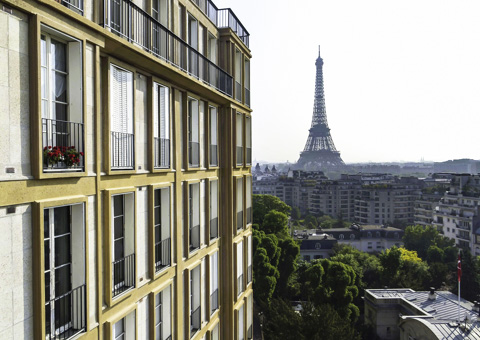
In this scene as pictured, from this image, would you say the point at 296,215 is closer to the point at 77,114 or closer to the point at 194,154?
the point at 194,154

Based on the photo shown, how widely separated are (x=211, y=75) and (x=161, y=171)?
622 cm

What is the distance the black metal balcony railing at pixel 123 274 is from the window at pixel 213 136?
732 cm

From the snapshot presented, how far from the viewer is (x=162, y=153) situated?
40.0 ft

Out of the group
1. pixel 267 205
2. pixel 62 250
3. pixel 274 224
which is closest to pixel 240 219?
pixel 62 250

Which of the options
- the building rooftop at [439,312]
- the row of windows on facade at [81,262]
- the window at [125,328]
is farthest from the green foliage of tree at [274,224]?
the window at [125,328]

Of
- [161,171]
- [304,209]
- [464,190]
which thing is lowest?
[304,209]

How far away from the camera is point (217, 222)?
17.6 meters

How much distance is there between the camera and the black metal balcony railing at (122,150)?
9.52 m

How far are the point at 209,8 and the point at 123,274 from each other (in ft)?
40.4

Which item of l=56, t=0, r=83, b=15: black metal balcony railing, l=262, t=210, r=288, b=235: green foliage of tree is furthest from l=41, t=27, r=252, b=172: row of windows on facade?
l=262, t=210, r=288, b=235: green foliage of tree

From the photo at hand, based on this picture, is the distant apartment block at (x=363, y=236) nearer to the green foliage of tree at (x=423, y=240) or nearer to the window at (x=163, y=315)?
the green foliage of tree at (x=423, y=240)

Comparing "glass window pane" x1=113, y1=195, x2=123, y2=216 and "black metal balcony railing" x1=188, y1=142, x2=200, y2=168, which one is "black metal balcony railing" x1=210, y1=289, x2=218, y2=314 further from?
"glass window pane" x1=113, y1=195, x2=123, y2=216

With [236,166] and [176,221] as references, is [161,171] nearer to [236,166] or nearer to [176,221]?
[176,221]

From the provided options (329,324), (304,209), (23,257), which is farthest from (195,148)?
(304,209)
